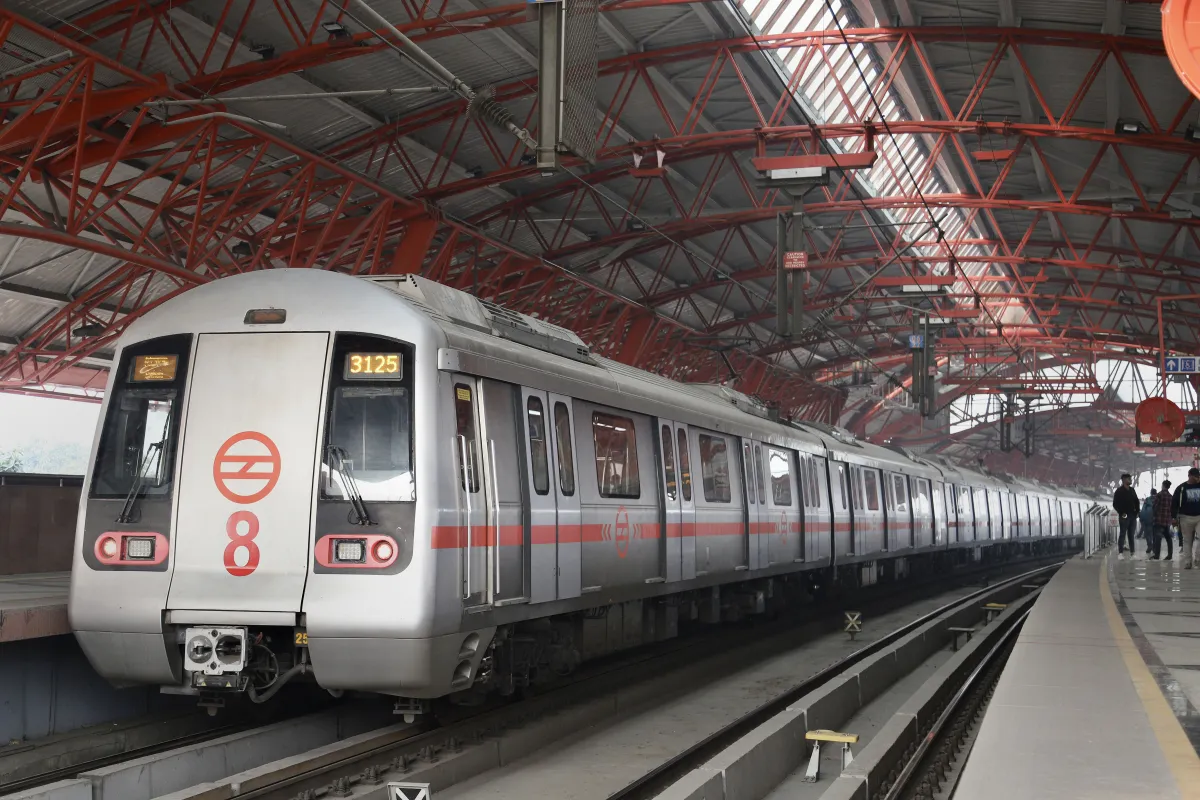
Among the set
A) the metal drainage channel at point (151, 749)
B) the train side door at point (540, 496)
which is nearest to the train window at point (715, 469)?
the train side door at point (540, 496)

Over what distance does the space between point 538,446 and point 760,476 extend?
666cm

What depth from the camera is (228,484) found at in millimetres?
7797

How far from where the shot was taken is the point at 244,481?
780 cm

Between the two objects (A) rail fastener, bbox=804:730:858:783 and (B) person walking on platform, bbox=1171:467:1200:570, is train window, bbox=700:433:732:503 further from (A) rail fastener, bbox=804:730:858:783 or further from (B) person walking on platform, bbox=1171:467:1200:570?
(B) person walking on platform, bbox=1171:467:1200:570

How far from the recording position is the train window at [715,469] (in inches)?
517

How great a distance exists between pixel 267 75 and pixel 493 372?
10168mm

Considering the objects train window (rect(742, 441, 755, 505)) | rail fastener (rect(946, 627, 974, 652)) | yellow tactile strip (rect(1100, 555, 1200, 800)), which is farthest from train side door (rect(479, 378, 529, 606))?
rail fastener (rect(946, 627, 974, 652))

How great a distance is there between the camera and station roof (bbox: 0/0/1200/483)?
16.8 m

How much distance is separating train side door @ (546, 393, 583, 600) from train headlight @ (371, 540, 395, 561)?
204 centimetres

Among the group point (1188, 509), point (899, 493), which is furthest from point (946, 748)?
point (899, 493)

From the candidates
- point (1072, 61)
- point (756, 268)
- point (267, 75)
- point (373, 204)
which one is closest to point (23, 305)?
point (373, 204)

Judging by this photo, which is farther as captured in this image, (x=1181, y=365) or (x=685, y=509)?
(x=1181, y=365)

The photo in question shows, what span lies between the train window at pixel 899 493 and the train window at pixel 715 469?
1069 cm

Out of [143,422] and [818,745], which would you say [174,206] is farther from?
[818,745]
